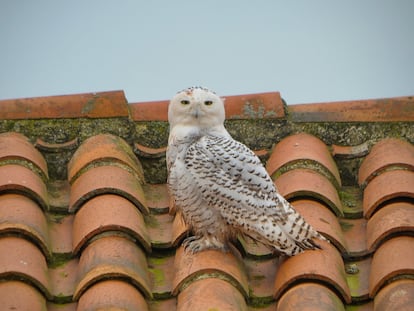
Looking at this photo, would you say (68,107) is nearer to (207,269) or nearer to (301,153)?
(301,153)

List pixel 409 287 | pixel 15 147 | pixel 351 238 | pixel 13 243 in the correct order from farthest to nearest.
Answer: pixel 15 147
pixel 351 238
pixel 13 243
pixel 409 287

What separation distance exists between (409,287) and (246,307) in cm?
69

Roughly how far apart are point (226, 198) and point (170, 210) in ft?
1.41

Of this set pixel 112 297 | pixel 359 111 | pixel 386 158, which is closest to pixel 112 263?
pixel 112 297

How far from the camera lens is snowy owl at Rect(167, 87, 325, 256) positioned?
539 cm

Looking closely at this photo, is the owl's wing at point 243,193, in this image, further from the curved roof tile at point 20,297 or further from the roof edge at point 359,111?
the curved roof tile at point 20,297

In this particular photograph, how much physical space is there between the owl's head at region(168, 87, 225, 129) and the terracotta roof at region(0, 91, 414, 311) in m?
0.34

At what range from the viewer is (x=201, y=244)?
5.44m

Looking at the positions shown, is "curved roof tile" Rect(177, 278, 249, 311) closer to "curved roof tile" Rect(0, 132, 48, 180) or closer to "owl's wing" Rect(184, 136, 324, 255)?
"owl's wing" Rect(184, 136, 324, 255)

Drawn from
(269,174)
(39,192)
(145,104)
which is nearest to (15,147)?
(39,192)

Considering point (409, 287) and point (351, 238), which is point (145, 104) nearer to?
point (351, 238)

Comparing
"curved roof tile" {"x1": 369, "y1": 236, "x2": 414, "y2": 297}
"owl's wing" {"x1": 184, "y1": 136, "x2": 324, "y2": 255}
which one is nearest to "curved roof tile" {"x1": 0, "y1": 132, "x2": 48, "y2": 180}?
"owl's wing" {"x1": 184, "y1": 136, "x2": 324, "y2": 255}

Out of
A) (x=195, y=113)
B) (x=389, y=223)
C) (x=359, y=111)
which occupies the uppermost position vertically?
(x=195, y=113)

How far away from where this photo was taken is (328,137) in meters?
6.41
